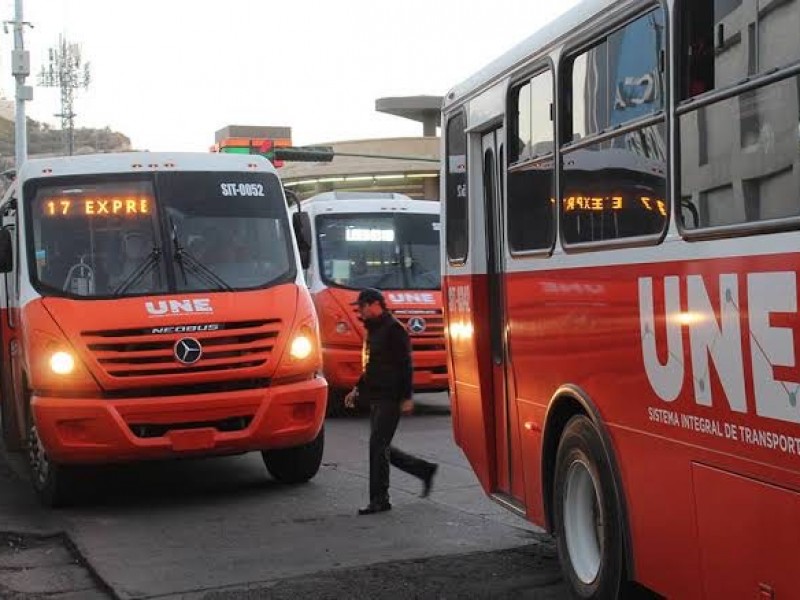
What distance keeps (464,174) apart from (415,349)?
699cm

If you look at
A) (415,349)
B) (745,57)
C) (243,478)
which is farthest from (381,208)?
(745,57)

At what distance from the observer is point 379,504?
847 centimetres

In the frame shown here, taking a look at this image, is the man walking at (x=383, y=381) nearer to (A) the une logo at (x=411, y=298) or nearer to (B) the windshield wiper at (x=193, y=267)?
(B) the windshield wiper at (x=193, y=267)

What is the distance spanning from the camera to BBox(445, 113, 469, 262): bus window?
24.8ft

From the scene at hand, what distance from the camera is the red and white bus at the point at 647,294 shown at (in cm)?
380

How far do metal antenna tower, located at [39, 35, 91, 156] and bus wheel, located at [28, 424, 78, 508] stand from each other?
203 ft

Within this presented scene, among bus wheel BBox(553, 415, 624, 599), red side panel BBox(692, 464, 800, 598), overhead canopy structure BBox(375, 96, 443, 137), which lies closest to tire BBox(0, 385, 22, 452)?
bus wheel BBox(553, 415, 624, 599)

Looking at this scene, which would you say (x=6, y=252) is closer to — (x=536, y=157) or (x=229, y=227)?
(x=229, y=227)

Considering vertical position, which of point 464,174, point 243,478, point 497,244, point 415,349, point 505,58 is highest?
point 505,58

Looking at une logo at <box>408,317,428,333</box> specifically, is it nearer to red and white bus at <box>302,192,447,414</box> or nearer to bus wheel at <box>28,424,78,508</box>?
red and white bus at <box>302,192,447,414</box>

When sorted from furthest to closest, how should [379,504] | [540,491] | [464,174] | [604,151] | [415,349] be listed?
1. [415,349]
2. [379,504]
3. [464,174]
4. [540,491]
5. [604,151]

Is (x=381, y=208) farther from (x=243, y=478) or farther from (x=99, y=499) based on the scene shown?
(x=99, y=499)

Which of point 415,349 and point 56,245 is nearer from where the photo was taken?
point 56,245

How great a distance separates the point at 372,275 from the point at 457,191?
7.05 meters
